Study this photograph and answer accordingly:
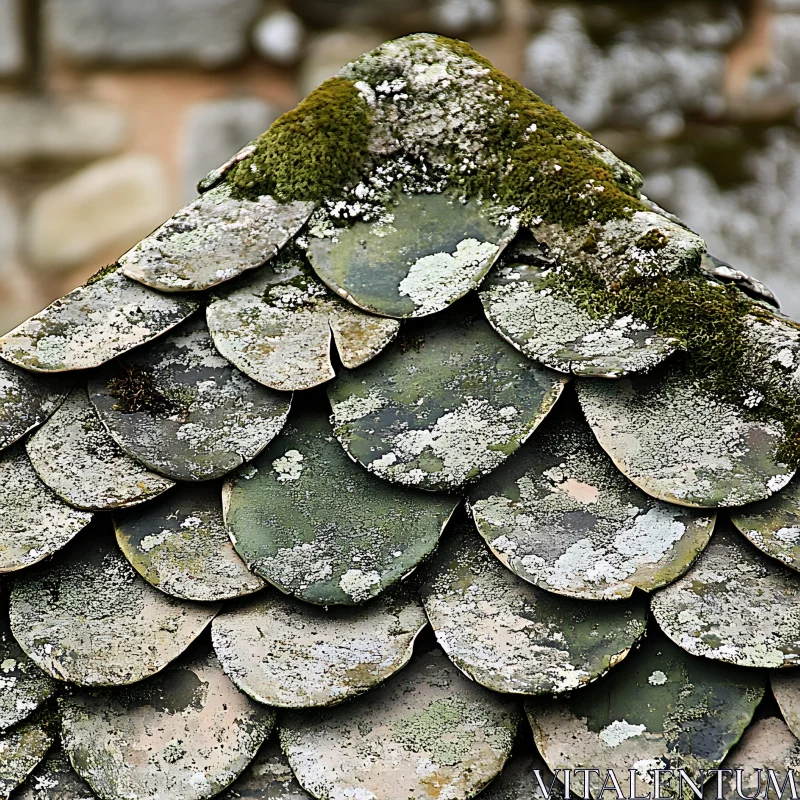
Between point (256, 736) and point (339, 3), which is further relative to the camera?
point (339, 3)

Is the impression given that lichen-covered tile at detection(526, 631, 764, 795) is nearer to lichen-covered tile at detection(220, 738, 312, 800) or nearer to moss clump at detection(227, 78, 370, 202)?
lichen-covered tile at detection(220, 738, 312, 800)

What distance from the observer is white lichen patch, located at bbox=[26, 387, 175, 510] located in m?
0.90

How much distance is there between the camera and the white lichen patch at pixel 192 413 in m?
0.91

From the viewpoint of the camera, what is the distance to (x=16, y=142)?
10.7 ft

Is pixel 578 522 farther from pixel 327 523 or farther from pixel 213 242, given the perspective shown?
pixel 213 242

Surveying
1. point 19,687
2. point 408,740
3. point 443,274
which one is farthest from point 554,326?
point 19,687

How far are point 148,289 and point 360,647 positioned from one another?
0.44m

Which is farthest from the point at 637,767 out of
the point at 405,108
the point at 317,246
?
the point at 405,108

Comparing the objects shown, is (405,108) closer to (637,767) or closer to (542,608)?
(542,608)

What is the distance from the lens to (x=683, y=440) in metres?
0.89

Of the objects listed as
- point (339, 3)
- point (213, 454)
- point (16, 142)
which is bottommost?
point (16, 142)

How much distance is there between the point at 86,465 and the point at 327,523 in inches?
10.3

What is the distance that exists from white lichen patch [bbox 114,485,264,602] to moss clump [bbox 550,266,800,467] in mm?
449

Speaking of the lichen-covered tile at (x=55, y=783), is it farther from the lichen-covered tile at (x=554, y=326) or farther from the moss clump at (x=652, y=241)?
the moss clump at (x=652, y=241)
